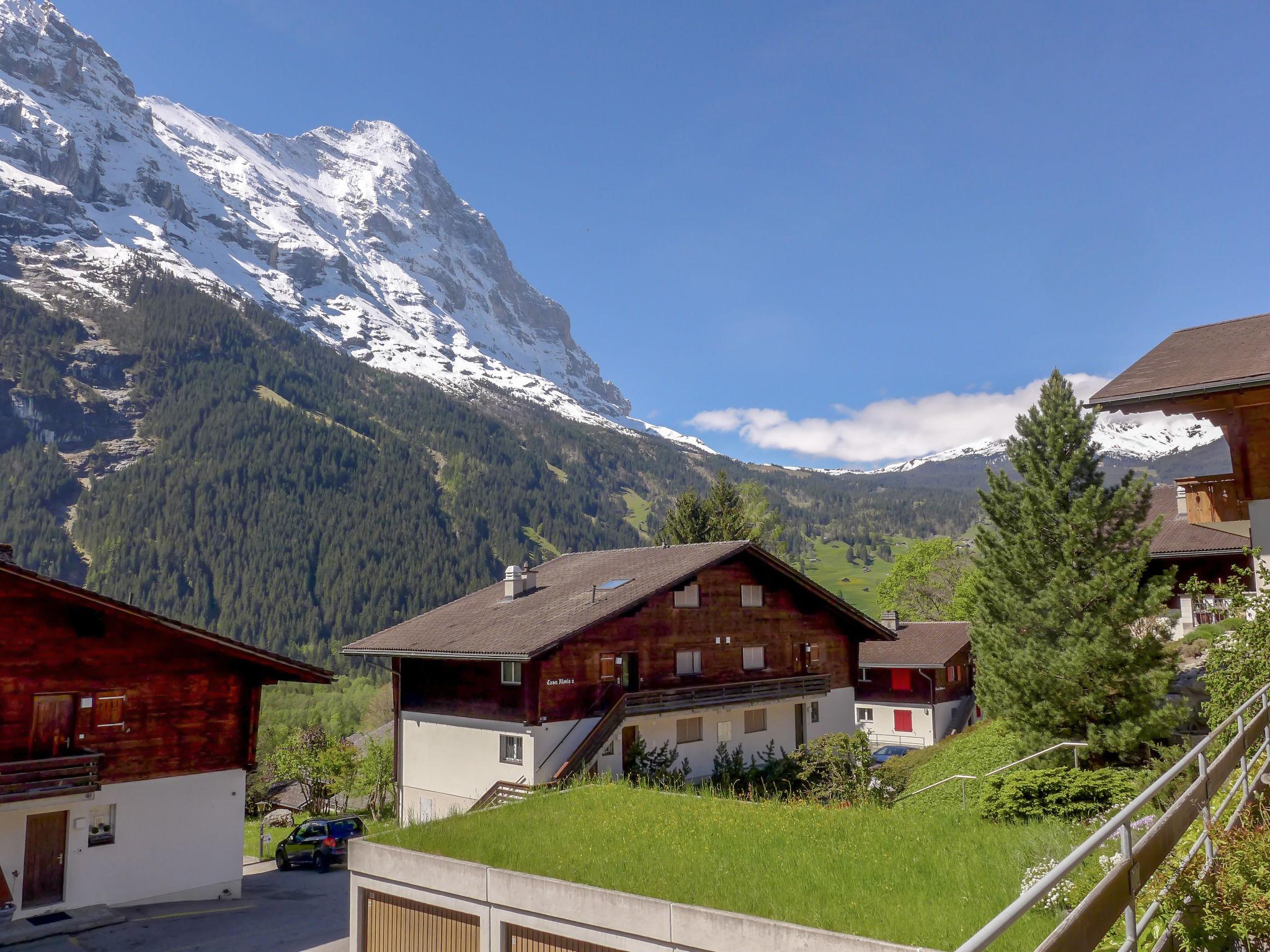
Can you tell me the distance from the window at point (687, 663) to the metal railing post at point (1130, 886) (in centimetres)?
3112

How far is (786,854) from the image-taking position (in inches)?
508

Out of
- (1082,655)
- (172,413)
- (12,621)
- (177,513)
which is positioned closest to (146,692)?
(12,621)

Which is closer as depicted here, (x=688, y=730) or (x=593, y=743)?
(x=593, y=743)

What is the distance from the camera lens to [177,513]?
16612cm

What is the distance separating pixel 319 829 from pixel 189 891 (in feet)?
24.3

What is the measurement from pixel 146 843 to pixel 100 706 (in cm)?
395

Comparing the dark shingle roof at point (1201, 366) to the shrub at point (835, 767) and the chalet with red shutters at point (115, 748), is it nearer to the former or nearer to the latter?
the shrub at point (835, 767)

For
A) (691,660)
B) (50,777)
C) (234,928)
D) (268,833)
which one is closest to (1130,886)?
(234,928)

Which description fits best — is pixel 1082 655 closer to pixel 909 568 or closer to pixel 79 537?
pixel 909 568

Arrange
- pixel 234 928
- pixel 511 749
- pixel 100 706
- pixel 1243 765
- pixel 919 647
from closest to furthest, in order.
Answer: pixel 1243 765, pixel 234 928, pixel 100 706, pixel 511 749, pixel 919 647

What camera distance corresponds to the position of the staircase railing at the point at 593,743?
1164 inches

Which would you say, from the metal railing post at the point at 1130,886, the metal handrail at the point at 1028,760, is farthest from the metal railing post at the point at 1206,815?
the metal handrail at the point at 1028,760

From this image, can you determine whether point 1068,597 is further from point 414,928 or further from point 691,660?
point 414,928

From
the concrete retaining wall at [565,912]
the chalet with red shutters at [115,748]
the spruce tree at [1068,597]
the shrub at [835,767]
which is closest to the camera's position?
the concrete retaining wall at [565,912]
